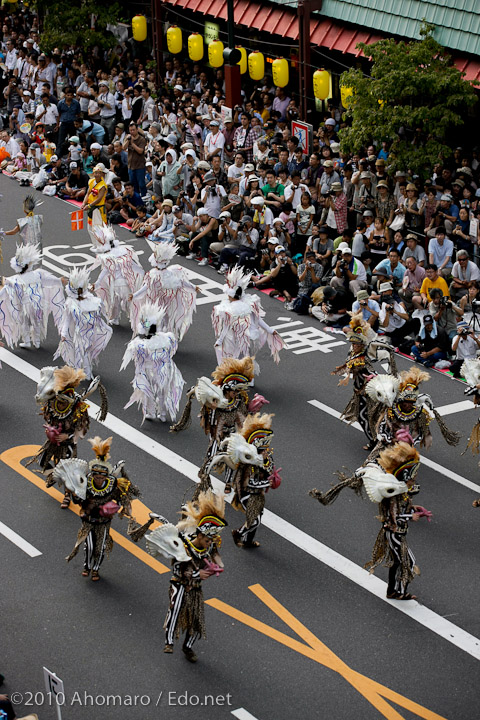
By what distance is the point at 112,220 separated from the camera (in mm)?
23875

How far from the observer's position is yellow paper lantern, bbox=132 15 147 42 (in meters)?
29.6

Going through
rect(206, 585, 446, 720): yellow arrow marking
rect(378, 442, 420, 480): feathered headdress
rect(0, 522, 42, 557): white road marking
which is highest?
rect(378, 442, 420, 480): feathered headdress

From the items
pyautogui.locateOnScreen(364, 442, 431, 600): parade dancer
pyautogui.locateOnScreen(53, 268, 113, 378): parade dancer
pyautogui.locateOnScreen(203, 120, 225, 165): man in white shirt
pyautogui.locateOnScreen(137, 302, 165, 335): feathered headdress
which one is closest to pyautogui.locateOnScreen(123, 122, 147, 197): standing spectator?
pyautogui.locateOnScreen(203, 120, 225, 165): man in white shirt

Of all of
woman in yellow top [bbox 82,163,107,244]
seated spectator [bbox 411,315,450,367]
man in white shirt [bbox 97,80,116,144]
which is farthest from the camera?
man in white shirt [bbox 97,80,116,144]

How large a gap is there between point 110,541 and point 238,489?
1.46 m

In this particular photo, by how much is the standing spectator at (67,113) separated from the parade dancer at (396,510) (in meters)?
18.4

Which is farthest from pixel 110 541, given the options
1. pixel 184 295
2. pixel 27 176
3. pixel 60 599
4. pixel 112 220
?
pixel 27 176

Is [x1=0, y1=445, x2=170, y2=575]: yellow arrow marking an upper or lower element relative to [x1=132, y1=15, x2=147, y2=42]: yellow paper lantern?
lower

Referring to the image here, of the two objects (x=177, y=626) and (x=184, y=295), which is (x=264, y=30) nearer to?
(x=184, y=295)

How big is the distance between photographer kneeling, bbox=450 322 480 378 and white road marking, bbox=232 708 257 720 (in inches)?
308

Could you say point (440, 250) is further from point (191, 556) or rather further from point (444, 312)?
point (191, 556)

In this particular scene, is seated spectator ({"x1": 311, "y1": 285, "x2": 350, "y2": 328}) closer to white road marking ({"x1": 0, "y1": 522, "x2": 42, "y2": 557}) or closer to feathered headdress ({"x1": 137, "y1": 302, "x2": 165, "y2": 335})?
feathered headdress ({"x1": 137, "y1": 302, "x2": 165, "y2": 335})

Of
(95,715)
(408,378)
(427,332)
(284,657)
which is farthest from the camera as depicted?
(427,332)

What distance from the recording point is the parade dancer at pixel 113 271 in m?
18.1
